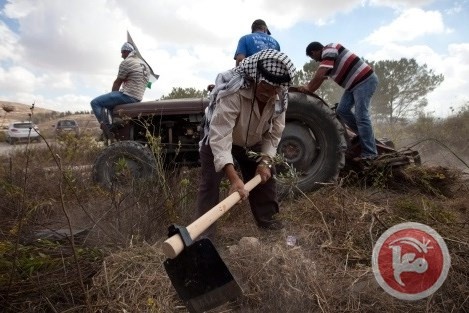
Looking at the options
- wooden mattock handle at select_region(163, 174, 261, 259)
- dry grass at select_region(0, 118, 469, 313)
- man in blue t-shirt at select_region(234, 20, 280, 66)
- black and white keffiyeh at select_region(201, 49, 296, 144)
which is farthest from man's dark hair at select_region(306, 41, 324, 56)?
wooden mattock handle at select_region(163, 174, 261, 259)

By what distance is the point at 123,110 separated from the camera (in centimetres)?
461

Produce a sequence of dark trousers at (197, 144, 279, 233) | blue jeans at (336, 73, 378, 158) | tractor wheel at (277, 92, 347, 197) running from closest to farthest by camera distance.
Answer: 1. dark trousers at (197, 144, 279, 233)
2. tractor wheel at (277, 92, 347, 197)
3. blue jeans at (336, 73, 378, 158)

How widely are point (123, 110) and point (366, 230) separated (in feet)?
11.1

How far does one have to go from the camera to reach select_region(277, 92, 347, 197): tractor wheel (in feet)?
12.6

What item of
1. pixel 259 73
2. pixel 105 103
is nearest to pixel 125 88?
pixel 105 103

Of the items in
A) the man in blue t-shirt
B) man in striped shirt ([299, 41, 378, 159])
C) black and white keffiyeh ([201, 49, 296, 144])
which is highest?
the man in blue t-shirt

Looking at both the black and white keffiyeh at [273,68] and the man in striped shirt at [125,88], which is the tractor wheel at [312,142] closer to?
the black and white keffiyeh at [273,68]

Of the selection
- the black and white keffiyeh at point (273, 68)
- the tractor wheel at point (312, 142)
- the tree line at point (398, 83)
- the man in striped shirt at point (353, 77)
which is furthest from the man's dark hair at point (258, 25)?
the tree line at point (398, 83)

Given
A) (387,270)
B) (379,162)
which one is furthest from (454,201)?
(387,270)

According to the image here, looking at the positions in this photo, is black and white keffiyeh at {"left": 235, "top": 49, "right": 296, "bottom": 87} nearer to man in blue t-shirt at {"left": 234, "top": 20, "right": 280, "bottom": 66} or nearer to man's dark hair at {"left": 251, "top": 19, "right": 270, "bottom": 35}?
man in blue t-shirt at {"left": 234, "top": 20, "right": 280, "bottom": 66}

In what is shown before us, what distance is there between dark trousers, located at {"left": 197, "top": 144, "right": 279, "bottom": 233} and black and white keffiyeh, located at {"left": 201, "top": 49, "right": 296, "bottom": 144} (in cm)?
49

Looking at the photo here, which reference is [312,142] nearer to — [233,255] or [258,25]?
[258,25]

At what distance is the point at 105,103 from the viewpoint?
15.9 feet

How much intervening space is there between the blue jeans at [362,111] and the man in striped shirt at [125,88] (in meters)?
2.89
